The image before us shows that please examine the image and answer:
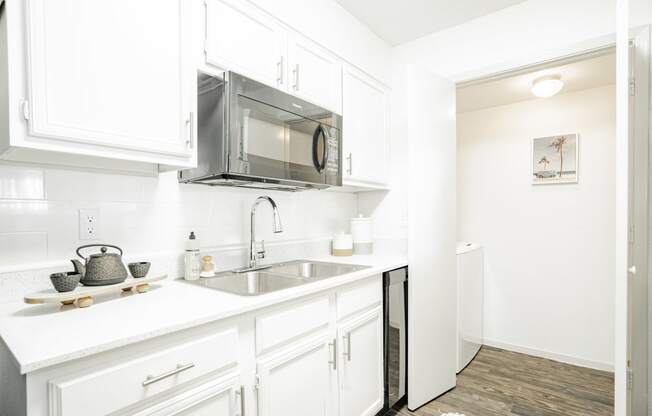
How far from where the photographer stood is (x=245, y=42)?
156cm

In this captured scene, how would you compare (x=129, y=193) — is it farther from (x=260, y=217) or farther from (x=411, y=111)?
(x=411, y=111)

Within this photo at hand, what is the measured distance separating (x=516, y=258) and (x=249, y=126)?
9.41 feet

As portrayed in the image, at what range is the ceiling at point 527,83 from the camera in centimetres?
244

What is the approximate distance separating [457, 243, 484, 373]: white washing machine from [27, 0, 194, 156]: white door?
7.27ft

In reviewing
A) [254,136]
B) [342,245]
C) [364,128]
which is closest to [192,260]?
[254,136]

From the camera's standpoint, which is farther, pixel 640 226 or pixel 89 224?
pixel 640 226

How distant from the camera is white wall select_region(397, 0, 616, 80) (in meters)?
1.94

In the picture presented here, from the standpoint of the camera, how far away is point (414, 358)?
2072 mm

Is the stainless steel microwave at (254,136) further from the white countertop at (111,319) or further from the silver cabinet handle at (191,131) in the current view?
the white countertop at (111,319)

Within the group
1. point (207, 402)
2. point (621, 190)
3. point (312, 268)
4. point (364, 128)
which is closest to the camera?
point (207, 402)

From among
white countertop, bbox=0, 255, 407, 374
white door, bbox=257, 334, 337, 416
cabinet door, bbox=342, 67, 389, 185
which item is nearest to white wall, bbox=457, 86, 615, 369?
cabinet door, bbox=342, 67, 389, 185

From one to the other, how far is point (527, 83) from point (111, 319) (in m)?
3.24

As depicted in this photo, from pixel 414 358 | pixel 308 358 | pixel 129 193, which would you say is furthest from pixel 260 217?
pixel 414 358

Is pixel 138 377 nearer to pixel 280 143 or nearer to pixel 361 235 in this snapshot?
pixel 280 143
